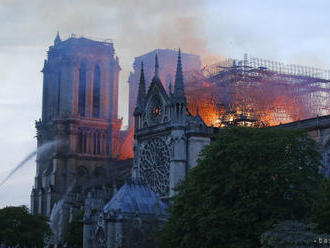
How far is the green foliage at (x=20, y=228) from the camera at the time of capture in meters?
79.4

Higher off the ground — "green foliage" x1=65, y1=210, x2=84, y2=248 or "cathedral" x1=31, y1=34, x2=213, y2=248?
"cathedral" x1=31, y1=34, x2=213, y2=248

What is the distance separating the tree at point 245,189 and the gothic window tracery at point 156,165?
66.9ft

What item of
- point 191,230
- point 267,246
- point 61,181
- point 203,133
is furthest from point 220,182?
point 61,181

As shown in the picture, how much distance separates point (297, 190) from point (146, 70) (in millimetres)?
80830

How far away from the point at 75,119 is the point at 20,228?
3267 centimetres

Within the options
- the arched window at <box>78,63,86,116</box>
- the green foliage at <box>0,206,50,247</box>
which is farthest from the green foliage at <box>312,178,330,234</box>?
the arched window at <box>78,63,86,116</box>

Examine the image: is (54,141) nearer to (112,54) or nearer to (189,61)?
(112,54)

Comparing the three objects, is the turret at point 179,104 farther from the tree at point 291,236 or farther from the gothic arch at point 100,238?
the tree at point 291,236

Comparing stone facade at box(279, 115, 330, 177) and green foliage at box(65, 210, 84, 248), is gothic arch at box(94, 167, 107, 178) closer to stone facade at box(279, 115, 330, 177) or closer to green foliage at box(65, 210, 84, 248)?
green foliage at box(65, 210, 84, 248)

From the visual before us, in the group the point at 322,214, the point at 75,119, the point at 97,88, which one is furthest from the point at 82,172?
the point at 322,214

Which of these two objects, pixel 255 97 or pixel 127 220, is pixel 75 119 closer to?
pixel 255 97

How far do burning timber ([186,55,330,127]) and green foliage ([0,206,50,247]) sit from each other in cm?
2009

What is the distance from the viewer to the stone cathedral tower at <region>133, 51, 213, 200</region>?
241 ft

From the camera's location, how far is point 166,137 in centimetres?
7512
